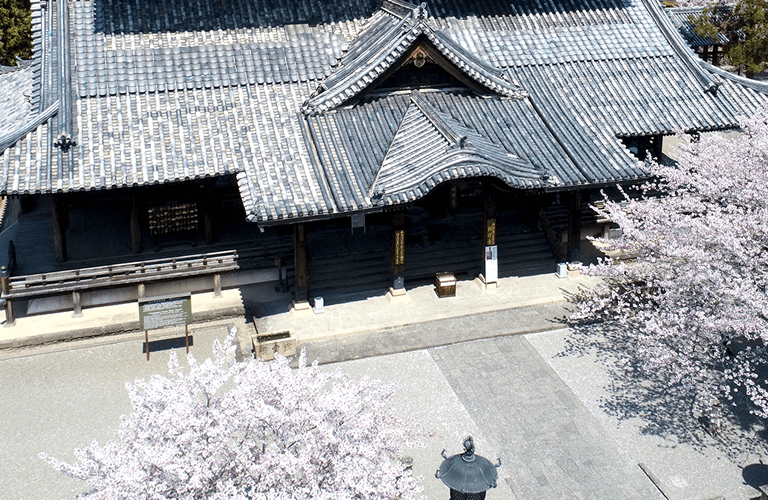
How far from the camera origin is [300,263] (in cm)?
2244

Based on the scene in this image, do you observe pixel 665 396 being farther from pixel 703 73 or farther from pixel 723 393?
pixel 703 73

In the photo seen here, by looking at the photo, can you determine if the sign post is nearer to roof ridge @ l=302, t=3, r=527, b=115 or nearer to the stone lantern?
roof ridge @ l=302, t=3, r=527, b=115

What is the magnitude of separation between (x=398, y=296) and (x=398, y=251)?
1580mm

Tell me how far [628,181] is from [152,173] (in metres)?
13.8

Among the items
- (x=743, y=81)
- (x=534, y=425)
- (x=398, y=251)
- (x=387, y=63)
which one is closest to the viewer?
(x=534, y=425)

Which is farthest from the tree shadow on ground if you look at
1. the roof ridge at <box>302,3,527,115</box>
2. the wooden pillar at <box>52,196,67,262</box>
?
the wooden pillar at <box>52,196,67,262</box>

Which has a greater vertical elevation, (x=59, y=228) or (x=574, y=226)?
(x=59, y=228)

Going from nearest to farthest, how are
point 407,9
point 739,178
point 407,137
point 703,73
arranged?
point 739,178 < point 407,137 < point 407,9 < point 703,73

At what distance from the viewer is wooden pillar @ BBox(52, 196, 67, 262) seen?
22391 millimetres

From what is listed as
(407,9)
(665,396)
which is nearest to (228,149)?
(407,9)

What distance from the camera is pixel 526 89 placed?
2545 centimetres

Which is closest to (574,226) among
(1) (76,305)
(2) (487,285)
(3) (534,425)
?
(2) (487,285)

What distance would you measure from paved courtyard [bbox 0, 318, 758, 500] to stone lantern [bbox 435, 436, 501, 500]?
3.20 metres

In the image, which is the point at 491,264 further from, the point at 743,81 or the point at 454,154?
the point at 743,81
